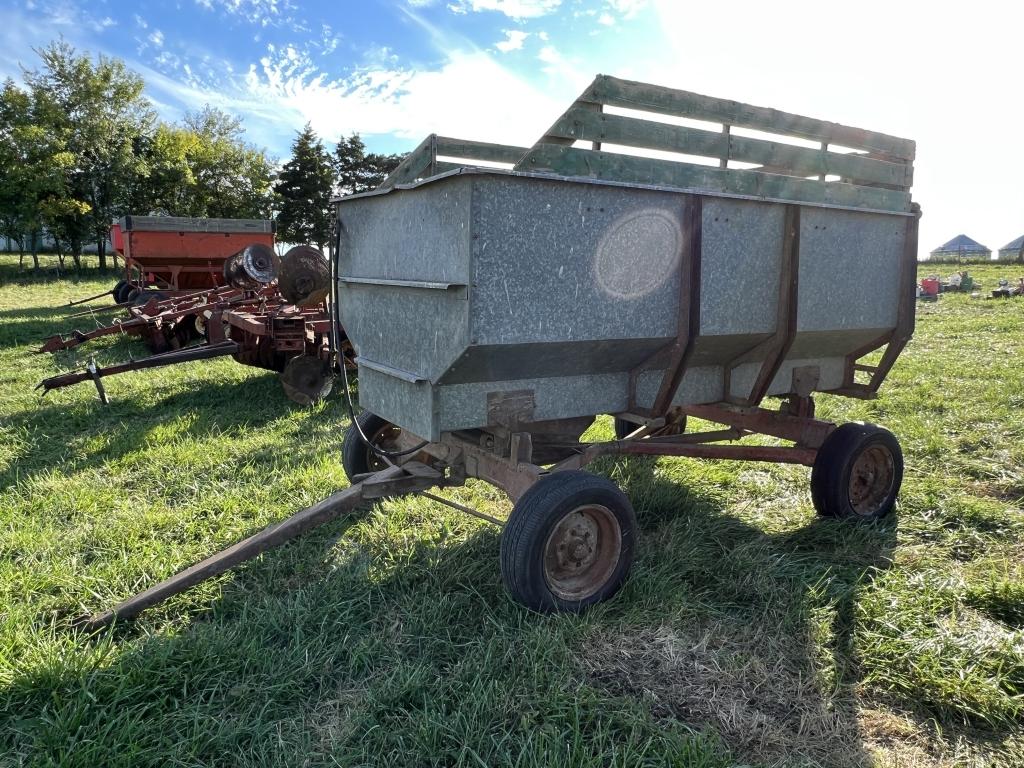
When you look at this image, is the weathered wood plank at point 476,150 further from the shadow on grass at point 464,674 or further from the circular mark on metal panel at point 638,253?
the shadow on grass at point 464,674

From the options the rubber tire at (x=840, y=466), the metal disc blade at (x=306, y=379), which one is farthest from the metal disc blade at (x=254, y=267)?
the rubber tire at (x=840, y=466)

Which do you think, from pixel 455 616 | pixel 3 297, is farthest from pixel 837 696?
pixel 3 297

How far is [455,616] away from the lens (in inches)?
115

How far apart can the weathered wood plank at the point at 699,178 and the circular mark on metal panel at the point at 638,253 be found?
0.18 meters

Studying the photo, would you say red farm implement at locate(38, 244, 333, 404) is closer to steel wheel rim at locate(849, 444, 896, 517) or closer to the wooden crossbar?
the wooden crossbar

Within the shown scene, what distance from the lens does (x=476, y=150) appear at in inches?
149

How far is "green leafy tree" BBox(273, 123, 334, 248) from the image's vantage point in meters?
40.8

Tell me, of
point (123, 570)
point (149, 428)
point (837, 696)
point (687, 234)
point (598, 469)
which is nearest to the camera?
point (837, 696)

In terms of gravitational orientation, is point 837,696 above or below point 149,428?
below

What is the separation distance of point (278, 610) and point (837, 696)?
7.54ft

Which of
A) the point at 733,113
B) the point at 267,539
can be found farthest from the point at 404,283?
the point at 733,113

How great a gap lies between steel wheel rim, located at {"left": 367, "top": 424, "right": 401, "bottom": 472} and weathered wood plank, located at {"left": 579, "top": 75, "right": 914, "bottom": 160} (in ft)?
7.96

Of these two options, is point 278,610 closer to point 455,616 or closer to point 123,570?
point 455,616

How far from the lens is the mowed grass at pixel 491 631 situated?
220cm
